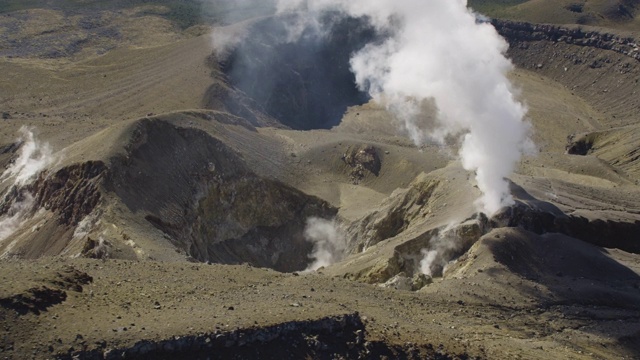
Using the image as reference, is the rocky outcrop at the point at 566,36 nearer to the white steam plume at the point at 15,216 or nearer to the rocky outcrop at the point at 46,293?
the white steam plume at the point at 15,216

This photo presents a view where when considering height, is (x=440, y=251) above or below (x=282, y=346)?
above

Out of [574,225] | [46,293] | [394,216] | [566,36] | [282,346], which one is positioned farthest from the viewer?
[566,36]

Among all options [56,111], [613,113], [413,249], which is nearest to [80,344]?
[413,249]

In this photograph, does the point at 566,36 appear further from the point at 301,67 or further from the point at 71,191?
the point at 71,191

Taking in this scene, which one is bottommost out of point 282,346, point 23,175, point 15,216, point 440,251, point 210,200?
point 15,216

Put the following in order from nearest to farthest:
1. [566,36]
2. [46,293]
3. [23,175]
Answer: [46,293] → [23,175] → [566,36]

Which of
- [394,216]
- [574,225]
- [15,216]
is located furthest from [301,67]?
[574,225]

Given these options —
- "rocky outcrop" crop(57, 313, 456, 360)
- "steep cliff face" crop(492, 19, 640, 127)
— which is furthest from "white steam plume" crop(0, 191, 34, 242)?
"steep cliff face" crop(492, 19, 640, 127)
